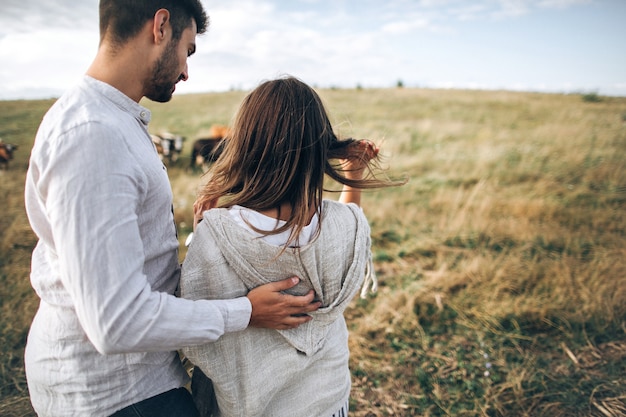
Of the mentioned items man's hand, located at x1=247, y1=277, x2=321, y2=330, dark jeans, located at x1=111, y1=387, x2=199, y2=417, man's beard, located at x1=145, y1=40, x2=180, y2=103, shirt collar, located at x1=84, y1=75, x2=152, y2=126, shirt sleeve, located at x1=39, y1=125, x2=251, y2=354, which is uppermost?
man's beard, located at x1=145, y1=40, x2=180, y2=103

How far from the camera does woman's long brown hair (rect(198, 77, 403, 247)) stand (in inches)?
54.3

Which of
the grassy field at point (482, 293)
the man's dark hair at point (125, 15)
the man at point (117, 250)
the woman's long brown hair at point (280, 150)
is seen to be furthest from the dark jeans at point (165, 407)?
the grassy field at point (482, 293)

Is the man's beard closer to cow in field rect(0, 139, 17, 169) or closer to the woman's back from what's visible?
the woman's back

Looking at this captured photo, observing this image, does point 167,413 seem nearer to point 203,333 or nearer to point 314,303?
point 203,333

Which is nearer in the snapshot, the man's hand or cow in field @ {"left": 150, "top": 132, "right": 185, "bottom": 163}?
the man's hand

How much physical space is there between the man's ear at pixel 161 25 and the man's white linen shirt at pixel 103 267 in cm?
21

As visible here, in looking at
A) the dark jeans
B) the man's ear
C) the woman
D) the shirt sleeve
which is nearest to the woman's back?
the woman

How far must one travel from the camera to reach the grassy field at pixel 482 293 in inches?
106

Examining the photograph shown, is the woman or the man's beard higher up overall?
the man's beard

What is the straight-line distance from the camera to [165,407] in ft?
4.09

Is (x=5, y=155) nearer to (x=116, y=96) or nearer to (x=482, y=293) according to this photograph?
(x=116, y=96)

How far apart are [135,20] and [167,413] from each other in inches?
49.3

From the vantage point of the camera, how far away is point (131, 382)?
118 centimetres

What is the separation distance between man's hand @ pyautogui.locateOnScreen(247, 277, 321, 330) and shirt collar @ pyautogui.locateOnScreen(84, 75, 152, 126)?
2.28 feet
